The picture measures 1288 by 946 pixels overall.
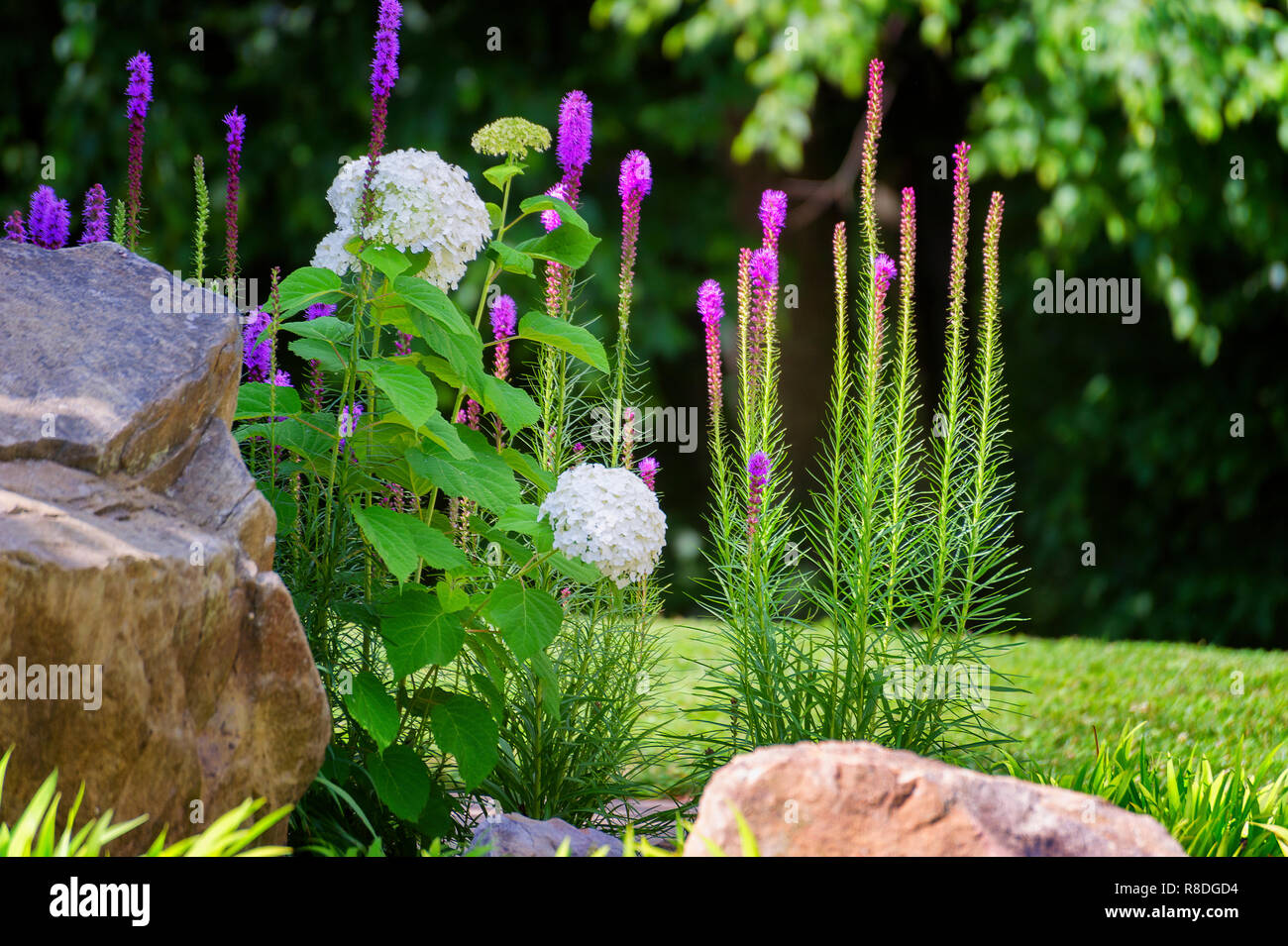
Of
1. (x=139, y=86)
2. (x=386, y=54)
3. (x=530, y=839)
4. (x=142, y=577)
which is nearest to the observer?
(x=142, y=577)

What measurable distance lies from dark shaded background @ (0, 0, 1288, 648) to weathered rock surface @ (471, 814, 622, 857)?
476cm

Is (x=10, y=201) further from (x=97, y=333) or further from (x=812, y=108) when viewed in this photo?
(x=97, y=333)

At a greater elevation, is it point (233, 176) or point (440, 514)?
point (233, 176)

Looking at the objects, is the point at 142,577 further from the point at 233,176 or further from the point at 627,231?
the point at 627,231

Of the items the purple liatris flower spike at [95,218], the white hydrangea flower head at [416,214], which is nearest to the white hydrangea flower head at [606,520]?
the white hydrangea flower head at [416,214]

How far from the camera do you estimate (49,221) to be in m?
3.37

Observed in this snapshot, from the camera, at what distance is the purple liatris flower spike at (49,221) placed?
A: 132 inches

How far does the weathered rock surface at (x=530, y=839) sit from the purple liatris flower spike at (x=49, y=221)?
1.94m

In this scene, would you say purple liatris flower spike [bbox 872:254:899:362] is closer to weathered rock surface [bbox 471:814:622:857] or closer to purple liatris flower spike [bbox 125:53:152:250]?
weathered rock surface [bbox 471:814:622:857]

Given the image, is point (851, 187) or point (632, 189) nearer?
point (632, 189)

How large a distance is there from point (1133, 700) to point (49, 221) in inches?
170

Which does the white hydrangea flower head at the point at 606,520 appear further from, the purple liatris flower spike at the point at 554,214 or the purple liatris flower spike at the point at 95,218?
the purple liatris flower spike at the point at 95,218

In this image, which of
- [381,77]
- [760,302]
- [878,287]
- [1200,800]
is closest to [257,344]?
[381,77]

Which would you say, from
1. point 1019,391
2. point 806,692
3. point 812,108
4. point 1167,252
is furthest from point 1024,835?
point 1019,391
